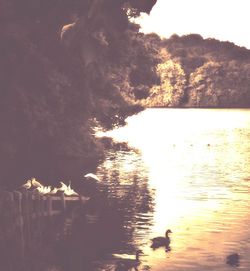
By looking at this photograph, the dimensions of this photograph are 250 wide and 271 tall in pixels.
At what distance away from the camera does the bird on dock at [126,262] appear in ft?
55.3

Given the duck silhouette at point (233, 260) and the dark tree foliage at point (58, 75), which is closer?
the dark tree foliage at point (58, 75)

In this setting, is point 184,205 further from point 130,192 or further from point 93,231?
point 93,231

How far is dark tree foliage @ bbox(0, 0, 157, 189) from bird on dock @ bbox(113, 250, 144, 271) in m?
5.43

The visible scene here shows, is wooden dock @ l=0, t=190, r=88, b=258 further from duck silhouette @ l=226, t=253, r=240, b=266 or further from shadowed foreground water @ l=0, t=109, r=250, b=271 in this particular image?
duck silhouette @ l=226, t=253, r=240, b=266

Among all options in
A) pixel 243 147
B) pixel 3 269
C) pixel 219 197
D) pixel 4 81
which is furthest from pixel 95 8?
pixel 243 147

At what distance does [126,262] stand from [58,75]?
39.9ft

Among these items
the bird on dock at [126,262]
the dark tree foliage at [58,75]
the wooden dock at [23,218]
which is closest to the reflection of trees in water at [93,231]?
the wooden dock at [23,218]

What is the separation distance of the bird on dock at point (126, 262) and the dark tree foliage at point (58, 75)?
5.43m

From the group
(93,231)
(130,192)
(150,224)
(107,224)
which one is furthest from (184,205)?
(93,231)

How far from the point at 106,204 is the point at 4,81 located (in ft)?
29.0

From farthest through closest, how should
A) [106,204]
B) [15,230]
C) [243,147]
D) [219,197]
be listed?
1. [243,147]
2. [219,197]
3. [106,204]
4. [15,230]

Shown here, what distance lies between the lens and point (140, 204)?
1142 inches

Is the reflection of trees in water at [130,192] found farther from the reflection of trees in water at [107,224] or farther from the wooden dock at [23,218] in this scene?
the wooden dock at [23,218]

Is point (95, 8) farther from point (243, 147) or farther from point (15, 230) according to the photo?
point (243, 147)
